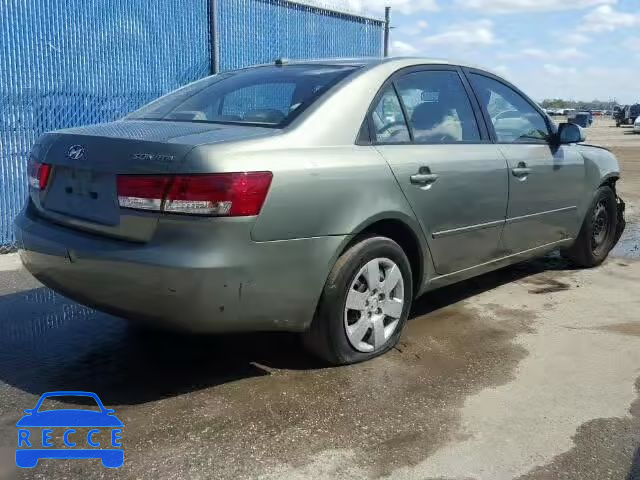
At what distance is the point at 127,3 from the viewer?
24.4ft

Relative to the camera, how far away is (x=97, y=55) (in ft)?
23.7

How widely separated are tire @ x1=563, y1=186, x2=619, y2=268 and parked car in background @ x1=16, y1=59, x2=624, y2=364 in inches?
49.4

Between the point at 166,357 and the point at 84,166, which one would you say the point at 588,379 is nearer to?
the point at 166,357

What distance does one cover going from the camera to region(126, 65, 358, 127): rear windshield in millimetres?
3475

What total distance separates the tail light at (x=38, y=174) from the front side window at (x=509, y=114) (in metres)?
Result: 2.76

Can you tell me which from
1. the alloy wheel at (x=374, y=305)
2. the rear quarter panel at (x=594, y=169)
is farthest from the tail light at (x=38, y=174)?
the rear quarter panel at (x=594, y=169)

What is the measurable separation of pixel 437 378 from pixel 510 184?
160 centimetres

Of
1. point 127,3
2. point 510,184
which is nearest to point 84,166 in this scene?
point 510,184

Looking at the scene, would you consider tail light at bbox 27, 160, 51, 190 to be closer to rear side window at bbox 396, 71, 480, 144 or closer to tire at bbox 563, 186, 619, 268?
rear side window at bbox 396, 71, 480, 144

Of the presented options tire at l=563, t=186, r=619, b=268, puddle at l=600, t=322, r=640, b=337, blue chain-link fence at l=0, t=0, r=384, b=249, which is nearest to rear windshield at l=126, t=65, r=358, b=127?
puddle at l=600, t=322, r=640, b=337

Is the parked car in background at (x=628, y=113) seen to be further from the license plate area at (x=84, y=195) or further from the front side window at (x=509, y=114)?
the license plate area at (x=84, y=195)

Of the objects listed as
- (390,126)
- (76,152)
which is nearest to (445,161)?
(390,126)

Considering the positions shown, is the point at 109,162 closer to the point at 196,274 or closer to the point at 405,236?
the point at 196,274

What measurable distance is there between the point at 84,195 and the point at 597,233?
4514mm
